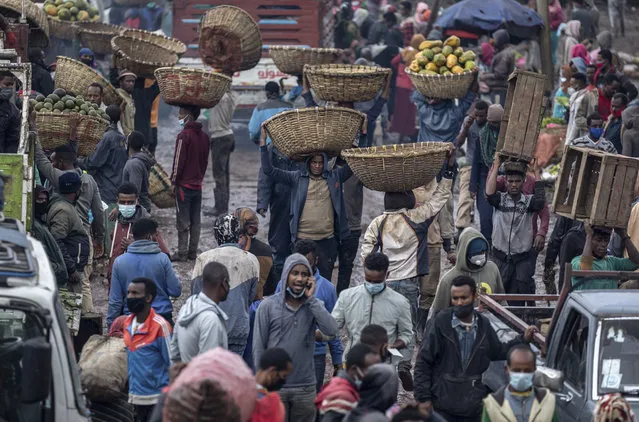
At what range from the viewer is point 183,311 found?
8.28 metres

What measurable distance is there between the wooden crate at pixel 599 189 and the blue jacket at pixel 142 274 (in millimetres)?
3373

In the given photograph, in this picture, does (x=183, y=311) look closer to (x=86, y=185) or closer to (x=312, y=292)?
(x=312, y=292)

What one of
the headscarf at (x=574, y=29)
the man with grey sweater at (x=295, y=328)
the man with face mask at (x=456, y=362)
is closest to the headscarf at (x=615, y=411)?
the man with face mask at (x=456, y=362)

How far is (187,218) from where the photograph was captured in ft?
49.3

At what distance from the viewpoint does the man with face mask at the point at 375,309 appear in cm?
924

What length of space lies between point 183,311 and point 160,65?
8780 mm

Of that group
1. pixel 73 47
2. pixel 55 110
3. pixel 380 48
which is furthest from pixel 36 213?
pixel 380 48

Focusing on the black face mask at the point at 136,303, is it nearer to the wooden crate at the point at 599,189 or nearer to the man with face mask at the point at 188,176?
the wooden crate at the point at 599,189

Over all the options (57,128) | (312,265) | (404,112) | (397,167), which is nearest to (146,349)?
(312,265)

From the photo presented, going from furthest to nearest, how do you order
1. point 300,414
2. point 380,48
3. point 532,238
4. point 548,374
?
1. point 380,48
2. point 532,238
3. point 300,414
4. point 548,374

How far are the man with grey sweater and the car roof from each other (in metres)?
1.65

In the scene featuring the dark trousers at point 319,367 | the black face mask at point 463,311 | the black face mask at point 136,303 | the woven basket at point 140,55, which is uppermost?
the woven basket at point 140,55

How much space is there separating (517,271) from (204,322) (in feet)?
15.1

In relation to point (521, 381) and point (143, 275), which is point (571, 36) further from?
point (521, 381)
